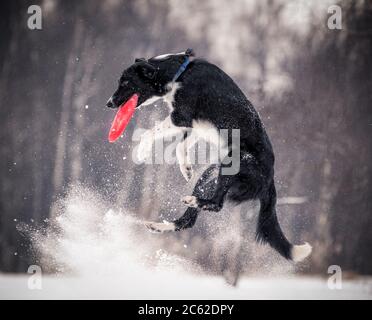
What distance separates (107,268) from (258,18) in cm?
267

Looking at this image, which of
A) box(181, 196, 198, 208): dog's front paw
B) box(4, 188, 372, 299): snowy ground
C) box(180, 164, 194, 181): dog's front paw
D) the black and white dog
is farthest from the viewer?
box(4, 188, 372, 299): snowy ground

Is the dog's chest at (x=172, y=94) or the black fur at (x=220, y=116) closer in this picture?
the black fur at (x=220, y=116)

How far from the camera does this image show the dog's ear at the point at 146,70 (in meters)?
3.08

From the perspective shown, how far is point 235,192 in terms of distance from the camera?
9.87 ft

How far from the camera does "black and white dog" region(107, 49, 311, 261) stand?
2990 millimetres

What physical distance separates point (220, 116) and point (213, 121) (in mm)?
66

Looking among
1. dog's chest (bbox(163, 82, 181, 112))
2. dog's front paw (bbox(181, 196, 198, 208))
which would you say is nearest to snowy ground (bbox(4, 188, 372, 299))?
dog's front paw (bbox(181, 196, 198, 208))

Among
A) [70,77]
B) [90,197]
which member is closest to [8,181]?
[90,197]

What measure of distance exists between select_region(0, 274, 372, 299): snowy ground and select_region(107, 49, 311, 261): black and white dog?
0.53 meters

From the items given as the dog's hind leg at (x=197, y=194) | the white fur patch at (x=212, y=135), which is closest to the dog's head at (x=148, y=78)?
the white fur patch at (x=212, y=135)

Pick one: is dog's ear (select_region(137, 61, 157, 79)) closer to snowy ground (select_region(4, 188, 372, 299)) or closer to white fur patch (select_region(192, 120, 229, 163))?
white fur patch (select_region(192, 120, 229, 163))

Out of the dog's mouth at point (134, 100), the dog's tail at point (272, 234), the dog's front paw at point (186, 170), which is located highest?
the dog's mouth at point (134, 100)

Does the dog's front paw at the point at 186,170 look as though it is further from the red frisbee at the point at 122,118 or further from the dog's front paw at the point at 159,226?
the red frisbee at the point at 122,118

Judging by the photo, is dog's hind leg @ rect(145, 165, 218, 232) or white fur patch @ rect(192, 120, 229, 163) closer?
white fur patch @ rect(192, 120, 229, 163)
